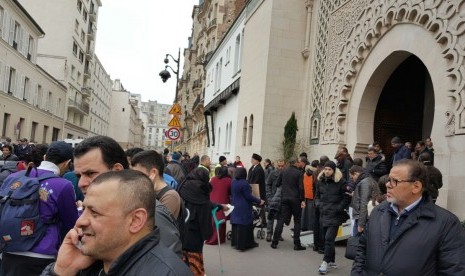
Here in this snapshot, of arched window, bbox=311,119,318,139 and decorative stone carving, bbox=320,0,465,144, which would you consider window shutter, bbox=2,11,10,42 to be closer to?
decorative stone carving, bbox=320,0,465,144

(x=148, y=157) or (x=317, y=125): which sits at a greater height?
(x=317, y=125)

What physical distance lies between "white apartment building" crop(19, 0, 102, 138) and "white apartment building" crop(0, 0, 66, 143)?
16.8ft

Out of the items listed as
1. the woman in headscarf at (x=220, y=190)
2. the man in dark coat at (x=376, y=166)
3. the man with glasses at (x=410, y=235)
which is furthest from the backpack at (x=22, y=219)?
the man in dark coat at (x=376, y=166)

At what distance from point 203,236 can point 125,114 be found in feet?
282

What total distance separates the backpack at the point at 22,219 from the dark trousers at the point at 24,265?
0.09 m

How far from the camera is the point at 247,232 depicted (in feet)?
29.5

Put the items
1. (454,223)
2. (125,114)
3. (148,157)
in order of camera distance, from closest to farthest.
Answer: (454,223), (148,157), (125,114)

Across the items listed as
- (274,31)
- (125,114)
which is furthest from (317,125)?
(125,114)

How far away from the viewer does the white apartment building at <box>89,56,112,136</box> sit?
195ft

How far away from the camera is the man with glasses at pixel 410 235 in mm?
2908

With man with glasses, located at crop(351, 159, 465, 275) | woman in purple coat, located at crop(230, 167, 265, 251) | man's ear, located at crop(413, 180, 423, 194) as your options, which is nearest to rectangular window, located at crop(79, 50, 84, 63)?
woman in purple coat, located at crop(230, 167, 265, 251)

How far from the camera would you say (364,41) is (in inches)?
480

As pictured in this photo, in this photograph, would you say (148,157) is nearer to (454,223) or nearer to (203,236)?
(454,223)

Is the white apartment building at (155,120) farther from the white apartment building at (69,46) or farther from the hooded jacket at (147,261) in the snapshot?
the hooded jacket at (147,261)
